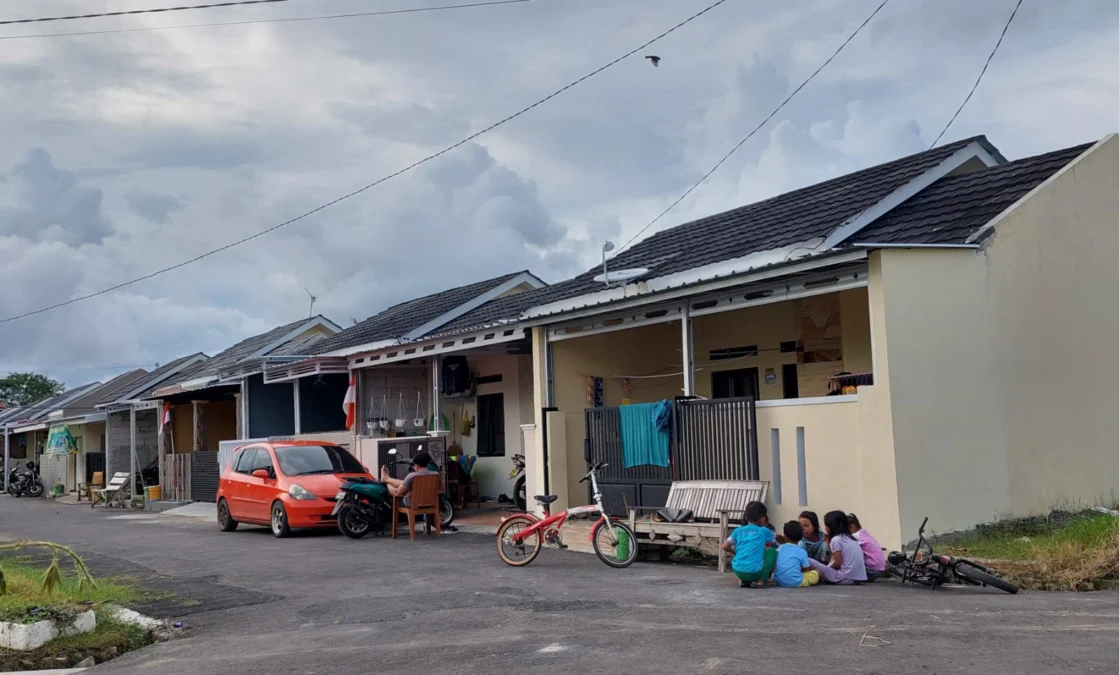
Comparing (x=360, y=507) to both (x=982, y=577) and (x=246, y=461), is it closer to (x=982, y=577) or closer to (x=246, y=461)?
(x=246, y=461)

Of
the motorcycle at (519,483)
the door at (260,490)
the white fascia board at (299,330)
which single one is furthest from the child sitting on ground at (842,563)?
the white fascia board at (299,330)

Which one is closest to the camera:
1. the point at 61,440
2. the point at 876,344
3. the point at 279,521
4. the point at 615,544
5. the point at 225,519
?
the point at 876,344

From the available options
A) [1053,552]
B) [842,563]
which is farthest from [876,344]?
[1053,552]

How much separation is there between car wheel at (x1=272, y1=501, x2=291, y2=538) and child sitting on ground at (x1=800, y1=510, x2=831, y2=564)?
929 centimetres

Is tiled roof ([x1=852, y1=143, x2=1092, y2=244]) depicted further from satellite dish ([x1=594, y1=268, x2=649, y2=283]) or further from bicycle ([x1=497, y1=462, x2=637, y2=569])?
bicycle ([x1=497, y1=462, x2=637, y2=569])

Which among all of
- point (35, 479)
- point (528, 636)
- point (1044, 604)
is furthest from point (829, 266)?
point (35, 479)

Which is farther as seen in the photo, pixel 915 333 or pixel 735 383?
pixel 735 383

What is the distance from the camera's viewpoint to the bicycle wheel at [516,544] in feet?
40.3

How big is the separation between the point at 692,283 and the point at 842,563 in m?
4.55

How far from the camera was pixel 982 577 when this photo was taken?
9.21 meters

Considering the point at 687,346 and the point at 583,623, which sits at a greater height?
the point at 687,346

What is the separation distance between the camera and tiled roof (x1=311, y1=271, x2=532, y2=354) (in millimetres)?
22938

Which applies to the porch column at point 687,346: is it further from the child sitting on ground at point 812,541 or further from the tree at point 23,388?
the tree at point 23,388

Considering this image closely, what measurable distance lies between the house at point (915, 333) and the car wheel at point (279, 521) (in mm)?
4224
